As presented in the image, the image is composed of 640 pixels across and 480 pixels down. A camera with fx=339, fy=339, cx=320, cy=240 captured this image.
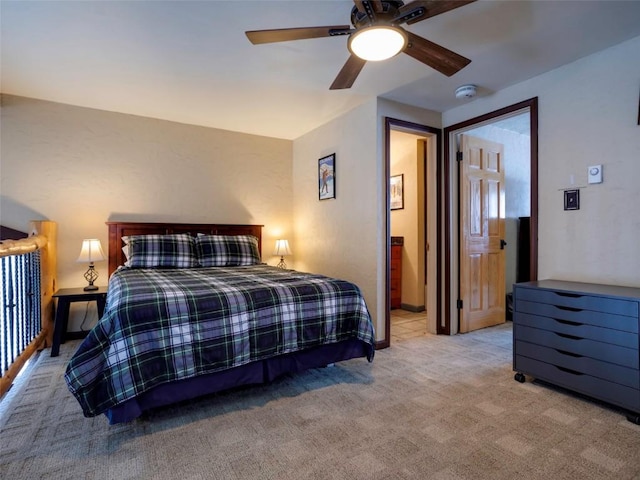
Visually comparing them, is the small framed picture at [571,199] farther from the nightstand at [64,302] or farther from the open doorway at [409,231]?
the nightstand at [64,302]

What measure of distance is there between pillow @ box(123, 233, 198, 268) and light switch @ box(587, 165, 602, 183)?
3.51 m

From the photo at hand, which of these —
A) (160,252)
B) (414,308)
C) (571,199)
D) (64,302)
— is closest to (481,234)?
(571,199)

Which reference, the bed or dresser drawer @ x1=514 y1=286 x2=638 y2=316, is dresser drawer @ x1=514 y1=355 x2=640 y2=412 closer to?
dresser drawer @ x1=514 y1=286 x2=638 y2=316

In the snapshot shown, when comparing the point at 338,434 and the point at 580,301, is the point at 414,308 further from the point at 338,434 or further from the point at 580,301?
the point at 338,434

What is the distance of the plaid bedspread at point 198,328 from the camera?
171cm

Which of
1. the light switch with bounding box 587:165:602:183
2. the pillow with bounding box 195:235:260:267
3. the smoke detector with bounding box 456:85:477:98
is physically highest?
the smoke detector with bounding box 456:85:477:98

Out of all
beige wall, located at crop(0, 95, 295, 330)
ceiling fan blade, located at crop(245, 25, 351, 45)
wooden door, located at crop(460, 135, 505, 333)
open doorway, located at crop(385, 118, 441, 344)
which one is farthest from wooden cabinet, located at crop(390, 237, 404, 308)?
ceiling fan blade, located at crop(245, 25, 351, 45)

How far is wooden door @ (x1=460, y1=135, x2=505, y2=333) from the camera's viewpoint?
12.1 feet

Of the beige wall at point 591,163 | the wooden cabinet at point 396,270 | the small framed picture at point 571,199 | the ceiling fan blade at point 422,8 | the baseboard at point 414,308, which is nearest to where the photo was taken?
the ceiling fan blade at point 422,8

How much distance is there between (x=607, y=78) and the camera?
239 cm

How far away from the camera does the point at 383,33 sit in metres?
1.68

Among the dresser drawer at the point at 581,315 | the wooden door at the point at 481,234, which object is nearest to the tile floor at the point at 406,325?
the wooden door at the point at 481,234

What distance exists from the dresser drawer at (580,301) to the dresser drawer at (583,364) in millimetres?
316

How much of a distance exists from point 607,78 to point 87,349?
369 cm
